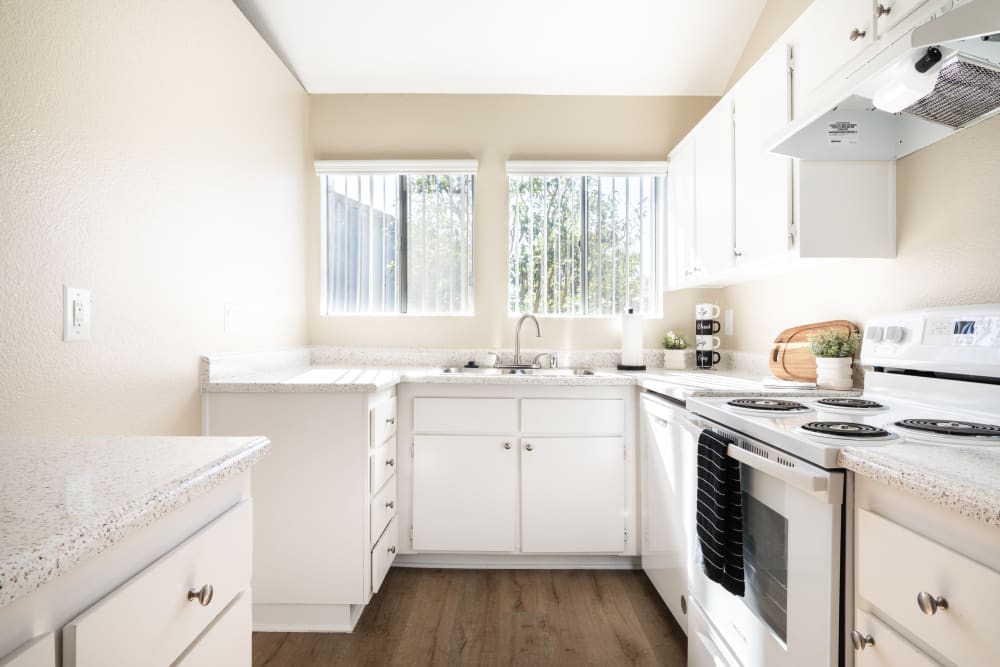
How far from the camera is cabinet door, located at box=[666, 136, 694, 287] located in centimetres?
267

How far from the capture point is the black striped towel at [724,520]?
1333 mm

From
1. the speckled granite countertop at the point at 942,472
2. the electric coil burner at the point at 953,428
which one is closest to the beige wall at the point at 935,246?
the electric coil burner at the point at 953,428

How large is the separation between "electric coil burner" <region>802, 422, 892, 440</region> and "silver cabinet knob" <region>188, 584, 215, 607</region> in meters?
1.19

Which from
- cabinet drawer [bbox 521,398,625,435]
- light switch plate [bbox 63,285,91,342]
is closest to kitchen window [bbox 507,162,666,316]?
cabinet drawer [bbox 521,398,625,435]

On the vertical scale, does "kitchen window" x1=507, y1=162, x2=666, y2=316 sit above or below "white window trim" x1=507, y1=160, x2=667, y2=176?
below

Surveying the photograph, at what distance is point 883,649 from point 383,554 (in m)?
1.81

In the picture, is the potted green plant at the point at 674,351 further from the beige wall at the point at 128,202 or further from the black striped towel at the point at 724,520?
the beige wall at the point at 128,202

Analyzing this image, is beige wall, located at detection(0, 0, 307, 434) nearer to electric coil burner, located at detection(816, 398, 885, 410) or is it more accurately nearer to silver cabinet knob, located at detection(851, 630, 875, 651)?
silver cabinet knob, located at detection(851, 630, 875, 651)

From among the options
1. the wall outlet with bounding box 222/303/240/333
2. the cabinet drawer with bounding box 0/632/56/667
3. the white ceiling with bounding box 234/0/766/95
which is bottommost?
the cabinet drawer with bounding box 0/632/56/667

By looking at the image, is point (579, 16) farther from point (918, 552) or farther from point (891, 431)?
point (918, 552)

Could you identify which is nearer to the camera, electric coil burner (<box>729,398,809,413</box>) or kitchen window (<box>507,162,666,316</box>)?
electric coil burner (<box>729,398,809,413</box>)

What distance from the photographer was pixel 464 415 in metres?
2.42

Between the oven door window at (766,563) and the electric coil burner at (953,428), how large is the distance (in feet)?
1.12

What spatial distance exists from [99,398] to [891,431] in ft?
6.60
